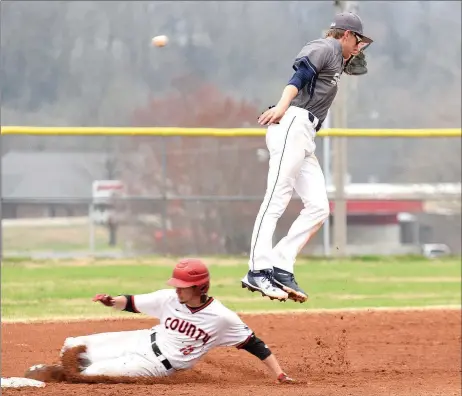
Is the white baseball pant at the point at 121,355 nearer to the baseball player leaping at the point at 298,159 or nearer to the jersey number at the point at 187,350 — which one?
the jersey number at the point at 187,350

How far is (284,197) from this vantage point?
5910mm

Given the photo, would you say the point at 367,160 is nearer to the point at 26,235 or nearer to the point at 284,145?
the point at 26,235

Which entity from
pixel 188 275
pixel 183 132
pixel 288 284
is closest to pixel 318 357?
pixel 288 284

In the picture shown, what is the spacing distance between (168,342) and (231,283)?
212 inches

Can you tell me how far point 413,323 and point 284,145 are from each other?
146 inches

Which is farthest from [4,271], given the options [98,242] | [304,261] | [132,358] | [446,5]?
[446,5]

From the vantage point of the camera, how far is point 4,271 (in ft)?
40.2

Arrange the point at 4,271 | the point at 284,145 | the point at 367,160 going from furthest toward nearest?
the point at 367,160 → the point at 4,271 → the point at 284,145

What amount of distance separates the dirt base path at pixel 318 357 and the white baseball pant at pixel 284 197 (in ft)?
2.55

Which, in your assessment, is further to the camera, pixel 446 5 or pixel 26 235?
pixel 446 5

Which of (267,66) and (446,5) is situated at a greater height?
(446,5)

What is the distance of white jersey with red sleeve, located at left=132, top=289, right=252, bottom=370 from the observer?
19.6 feet

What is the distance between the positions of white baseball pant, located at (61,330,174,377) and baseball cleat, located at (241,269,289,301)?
0.80 m

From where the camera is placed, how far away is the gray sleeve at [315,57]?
5.75 m
